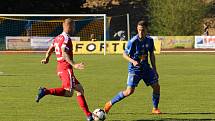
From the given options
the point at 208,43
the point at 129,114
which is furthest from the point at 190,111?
the point at 208,43

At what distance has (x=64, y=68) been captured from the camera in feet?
36.6

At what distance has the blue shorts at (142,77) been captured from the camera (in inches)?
472

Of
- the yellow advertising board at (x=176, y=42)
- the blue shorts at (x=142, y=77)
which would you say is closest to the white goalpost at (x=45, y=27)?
the yellow advertising board at (x=176, y=42)

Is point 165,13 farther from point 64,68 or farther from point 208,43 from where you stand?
point 64,68

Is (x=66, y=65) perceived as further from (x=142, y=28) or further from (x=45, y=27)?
(x=45, y=27)

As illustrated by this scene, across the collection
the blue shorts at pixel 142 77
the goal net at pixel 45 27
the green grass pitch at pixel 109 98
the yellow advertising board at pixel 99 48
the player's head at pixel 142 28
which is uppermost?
the goal net at pixel 45 27

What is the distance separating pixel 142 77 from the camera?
12039 millimetres

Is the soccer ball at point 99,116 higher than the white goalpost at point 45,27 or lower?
lower

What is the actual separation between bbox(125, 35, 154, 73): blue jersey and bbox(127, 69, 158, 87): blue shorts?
8 centimetres

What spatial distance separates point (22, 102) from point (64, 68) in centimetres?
367

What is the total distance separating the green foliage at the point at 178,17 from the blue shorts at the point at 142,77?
50.0 meters

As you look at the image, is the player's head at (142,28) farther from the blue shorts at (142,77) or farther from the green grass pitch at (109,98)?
the green grass pitch at (109,98)

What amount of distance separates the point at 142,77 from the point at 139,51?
550mm

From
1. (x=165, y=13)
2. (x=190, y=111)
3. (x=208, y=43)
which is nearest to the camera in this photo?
(x=190, y=111)
